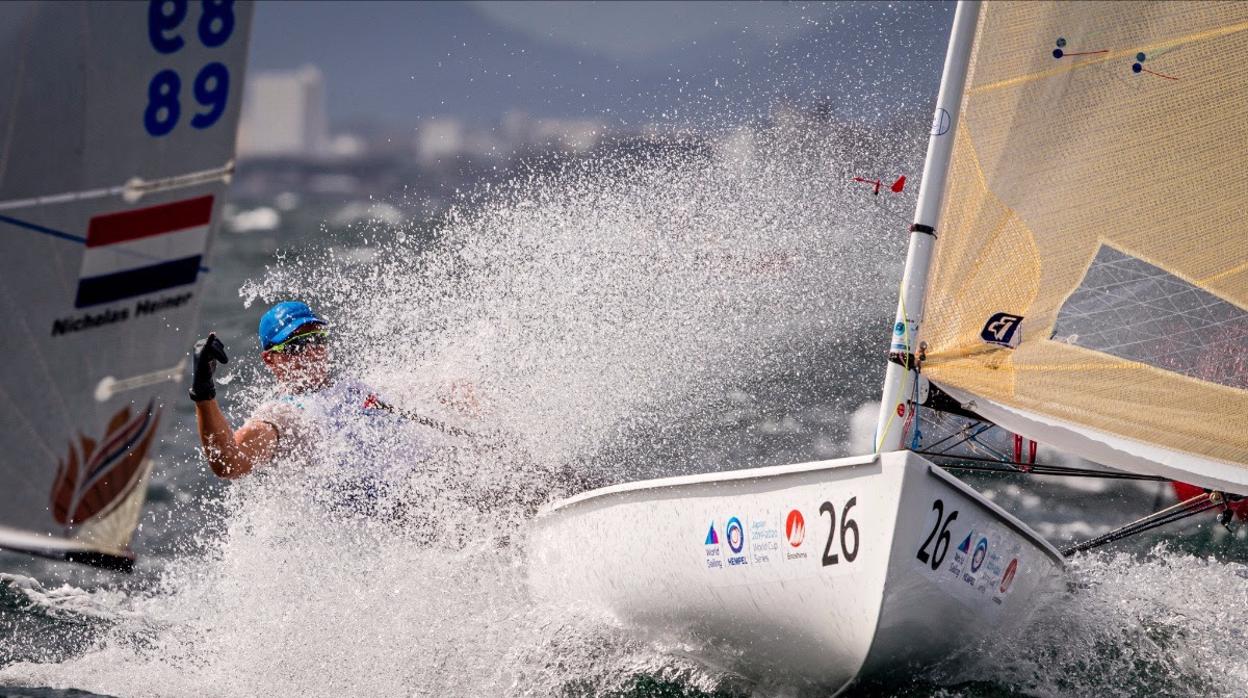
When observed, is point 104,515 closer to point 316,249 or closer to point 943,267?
point 943,267

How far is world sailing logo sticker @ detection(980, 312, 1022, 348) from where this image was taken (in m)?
3.77

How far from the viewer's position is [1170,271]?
13.2 feet

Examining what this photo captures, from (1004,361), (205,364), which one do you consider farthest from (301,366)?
(1004,361)

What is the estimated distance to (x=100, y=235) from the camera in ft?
10.3

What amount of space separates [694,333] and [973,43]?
3.25 metres

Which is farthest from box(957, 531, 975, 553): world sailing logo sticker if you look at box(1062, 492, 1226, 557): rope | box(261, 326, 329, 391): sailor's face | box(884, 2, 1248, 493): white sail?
box(261, 326, 329, 391): sailor's face

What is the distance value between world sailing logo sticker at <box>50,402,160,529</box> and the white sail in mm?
1881

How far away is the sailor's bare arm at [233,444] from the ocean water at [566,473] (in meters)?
0.17

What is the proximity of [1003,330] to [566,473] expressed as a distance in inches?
62.5

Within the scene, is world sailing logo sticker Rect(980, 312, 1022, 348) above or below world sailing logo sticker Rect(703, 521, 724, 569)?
above

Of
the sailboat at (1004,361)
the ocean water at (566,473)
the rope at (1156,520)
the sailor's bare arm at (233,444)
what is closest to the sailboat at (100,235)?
the sailor's bare arm at (233,444)

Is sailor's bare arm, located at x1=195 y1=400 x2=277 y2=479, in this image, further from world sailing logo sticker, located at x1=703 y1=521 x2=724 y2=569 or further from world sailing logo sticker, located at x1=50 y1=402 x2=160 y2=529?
world sailing logo sticker, located at x1=703 y1=521 x2=724 y2=569

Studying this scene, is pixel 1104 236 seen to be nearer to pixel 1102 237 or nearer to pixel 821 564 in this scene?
pixel 1102 237

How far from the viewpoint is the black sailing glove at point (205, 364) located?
146 inches
